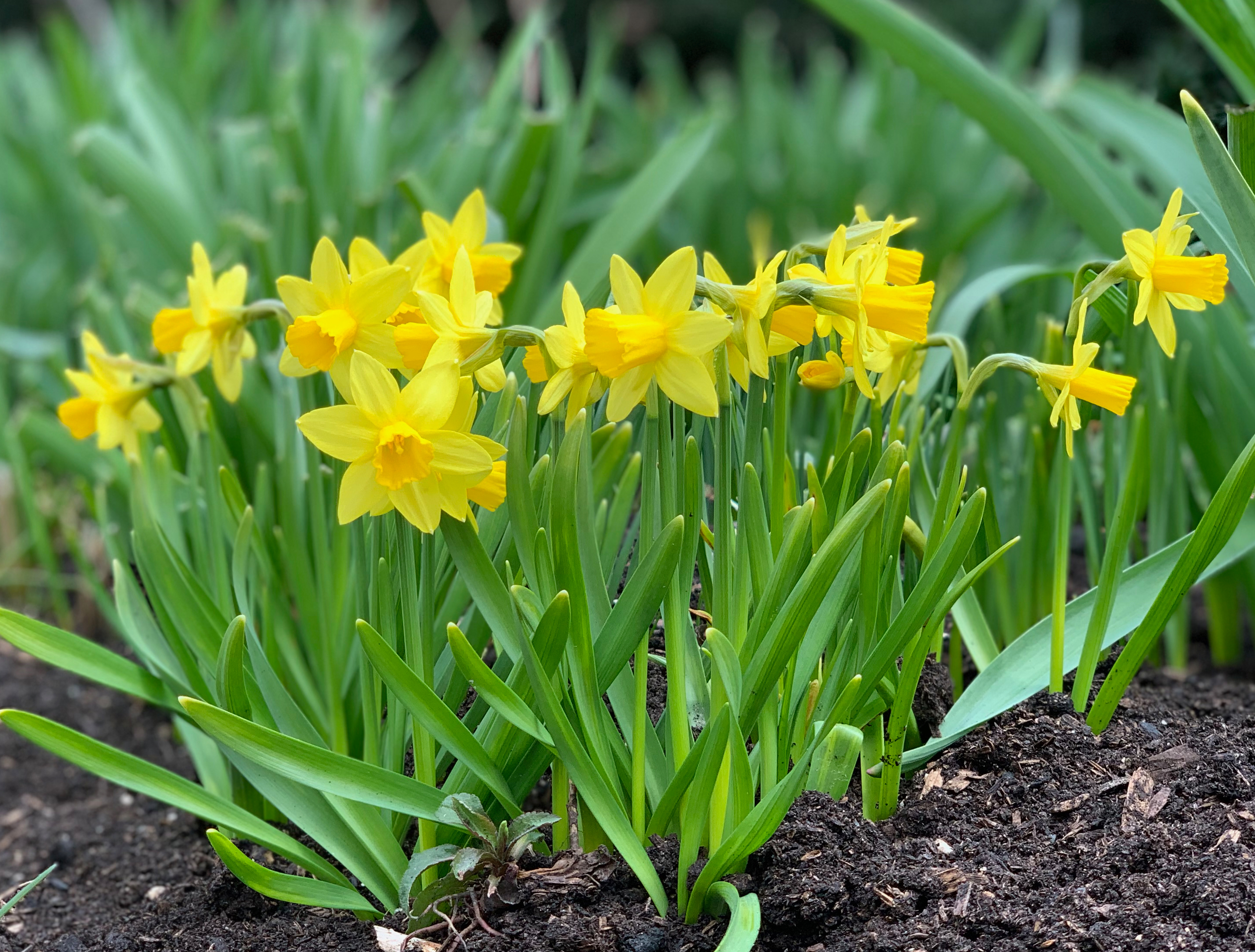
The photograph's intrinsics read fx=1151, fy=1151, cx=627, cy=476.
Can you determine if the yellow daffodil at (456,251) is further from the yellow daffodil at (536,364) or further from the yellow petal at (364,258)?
the yellow daffodil at (536,364)

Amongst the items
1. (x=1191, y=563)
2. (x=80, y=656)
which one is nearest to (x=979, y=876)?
(x=1191, y=563)

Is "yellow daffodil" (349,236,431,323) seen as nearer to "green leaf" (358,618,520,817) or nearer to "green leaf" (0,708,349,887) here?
"green leaf" (358,618,520,817)

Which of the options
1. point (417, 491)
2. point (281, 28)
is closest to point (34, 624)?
point (417, 491)

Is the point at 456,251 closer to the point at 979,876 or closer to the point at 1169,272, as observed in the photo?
the point at 1169,272

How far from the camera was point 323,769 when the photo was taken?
1030 millimetres

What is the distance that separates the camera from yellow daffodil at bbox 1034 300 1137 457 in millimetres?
997

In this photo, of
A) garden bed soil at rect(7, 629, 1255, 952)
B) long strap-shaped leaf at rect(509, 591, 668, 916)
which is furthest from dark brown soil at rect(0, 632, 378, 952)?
long strap-shaped leaf at rect(509, 591, 668, 916)

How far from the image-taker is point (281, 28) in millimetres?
4309

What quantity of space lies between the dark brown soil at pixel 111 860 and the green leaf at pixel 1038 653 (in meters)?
0.61

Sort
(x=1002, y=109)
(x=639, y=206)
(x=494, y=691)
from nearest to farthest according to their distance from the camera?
(x=494, y=691) → (x=1002, y=109) → (x=639, y=206)

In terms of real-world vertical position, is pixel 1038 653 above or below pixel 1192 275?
below

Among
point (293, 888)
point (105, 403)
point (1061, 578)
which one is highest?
point (105, 403)

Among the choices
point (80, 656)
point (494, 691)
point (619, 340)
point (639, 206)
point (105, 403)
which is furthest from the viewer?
Result: point (639, 206)

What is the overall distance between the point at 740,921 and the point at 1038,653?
18.2 inches
